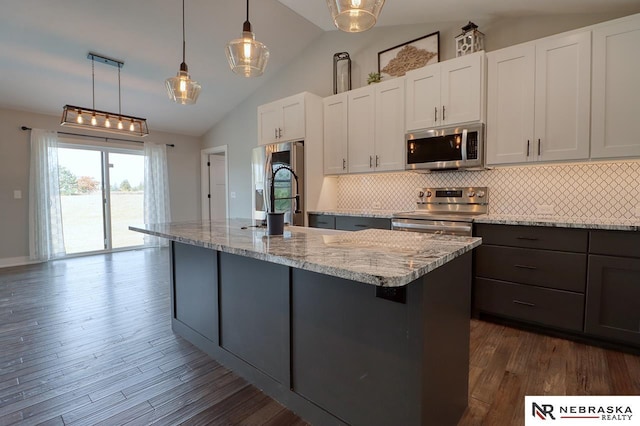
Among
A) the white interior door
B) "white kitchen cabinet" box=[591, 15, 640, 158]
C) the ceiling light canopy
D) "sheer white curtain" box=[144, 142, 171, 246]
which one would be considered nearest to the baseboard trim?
"sheer white curtain" box=[144, 142, 171, 246]

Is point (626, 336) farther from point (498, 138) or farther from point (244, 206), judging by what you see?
point (244, 206)

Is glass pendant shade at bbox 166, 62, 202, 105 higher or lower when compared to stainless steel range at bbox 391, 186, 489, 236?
higher

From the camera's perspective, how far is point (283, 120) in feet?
13.3

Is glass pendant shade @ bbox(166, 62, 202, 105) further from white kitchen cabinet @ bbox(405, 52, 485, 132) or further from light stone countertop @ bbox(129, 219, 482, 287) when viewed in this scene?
white kitchen cabinet @ bbox(405, 52, 485, 132)

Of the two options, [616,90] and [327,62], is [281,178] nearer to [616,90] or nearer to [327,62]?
[327,62]

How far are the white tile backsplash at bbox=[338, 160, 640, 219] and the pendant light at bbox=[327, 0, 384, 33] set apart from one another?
203cm

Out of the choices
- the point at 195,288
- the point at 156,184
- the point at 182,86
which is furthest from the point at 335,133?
the point at 156,184

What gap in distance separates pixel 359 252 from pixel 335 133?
9.57 feet

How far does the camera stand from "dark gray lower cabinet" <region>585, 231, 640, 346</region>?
2033 mm

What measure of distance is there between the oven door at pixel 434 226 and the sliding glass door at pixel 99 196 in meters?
5.27

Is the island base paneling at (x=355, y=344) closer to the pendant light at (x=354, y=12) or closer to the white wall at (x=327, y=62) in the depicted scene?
the pendant light at (x=354, y=12)

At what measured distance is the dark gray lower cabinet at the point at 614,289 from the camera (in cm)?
203

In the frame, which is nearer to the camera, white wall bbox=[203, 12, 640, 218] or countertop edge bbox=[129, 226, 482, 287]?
countertop edge bbox=[129, 226, 482, 287]

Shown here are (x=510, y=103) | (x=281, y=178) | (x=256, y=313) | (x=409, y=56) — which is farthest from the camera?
(x=281, y=178)
